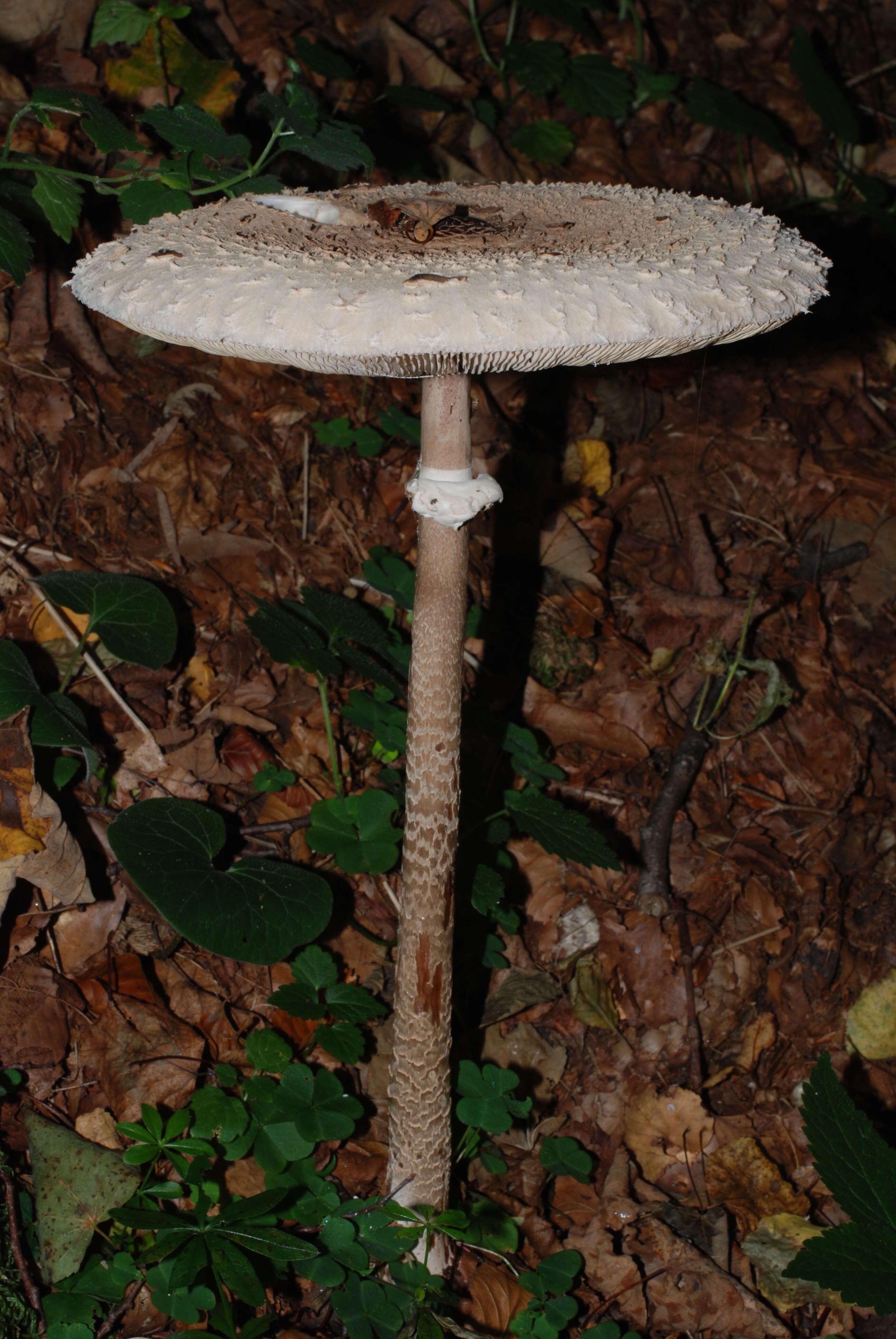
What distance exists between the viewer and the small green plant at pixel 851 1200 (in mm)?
2109

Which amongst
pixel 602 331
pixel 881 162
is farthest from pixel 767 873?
pixel 881 162

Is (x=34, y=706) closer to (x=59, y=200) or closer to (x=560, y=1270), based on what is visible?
(x=59, y=200)

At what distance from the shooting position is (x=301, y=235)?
2.09m

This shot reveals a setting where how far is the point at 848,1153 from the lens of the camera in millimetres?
2285

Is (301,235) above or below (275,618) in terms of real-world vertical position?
above

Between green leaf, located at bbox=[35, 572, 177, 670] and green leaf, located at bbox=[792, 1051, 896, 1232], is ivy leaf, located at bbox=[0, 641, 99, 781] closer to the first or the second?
green leaf, located at bbox=[35, 572, 177, 670]

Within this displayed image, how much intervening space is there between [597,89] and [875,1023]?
4.55 m

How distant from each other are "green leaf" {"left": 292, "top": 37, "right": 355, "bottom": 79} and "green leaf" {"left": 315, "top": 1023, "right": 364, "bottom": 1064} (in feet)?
12.5

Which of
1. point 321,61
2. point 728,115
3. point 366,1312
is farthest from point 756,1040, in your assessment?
point 321,61

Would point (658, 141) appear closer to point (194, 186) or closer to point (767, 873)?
point (194, 186)

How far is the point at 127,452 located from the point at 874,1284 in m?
3.68

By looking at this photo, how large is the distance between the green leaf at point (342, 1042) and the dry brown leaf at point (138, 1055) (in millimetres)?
395

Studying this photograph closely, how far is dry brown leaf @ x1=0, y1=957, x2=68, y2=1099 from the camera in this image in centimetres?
269

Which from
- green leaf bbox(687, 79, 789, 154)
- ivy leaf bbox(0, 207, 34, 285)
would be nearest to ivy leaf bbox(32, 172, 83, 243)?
ivy leaf bbox(0, 207, 34, 285)
